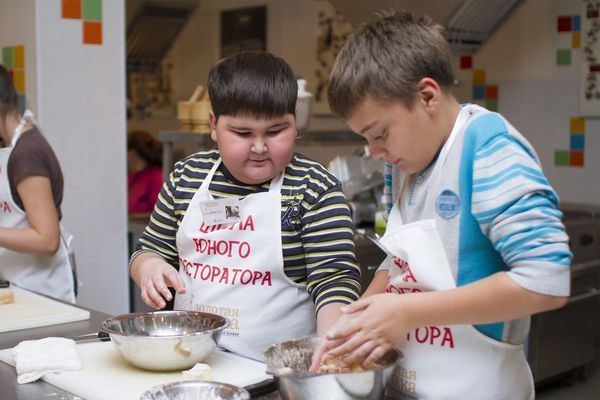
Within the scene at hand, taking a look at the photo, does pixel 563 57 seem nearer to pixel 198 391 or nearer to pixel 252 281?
pixel 252 281

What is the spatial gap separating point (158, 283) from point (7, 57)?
1.86 meters

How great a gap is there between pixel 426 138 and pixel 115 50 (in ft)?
6.72

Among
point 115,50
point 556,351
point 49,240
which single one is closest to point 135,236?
point 115,50

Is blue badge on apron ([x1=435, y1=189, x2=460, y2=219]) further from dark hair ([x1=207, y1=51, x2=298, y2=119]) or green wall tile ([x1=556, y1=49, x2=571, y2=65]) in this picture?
green wall tile ([x1=556, y1=49, x2=571, y2=65])

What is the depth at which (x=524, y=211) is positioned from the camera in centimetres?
91

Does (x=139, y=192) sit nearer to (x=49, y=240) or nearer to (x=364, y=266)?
(x=364, y=266)

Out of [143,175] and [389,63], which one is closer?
[389,63]

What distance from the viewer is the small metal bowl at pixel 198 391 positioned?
3.15 ft

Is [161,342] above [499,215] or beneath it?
beneath

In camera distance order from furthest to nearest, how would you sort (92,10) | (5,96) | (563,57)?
(563,57) → (92,10) → (5,96)

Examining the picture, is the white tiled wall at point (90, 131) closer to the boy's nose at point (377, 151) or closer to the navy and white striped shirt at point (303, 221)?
the navy and white striped shirt at point (303, 221)

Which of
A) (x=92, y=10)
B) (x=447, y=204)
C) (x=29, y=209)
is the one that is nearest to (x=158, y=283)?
(x=447, y=204)

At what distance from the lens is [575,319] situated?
3.27 meters

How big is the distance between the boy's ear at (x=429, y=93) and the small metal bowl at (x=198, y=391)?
42 cm
